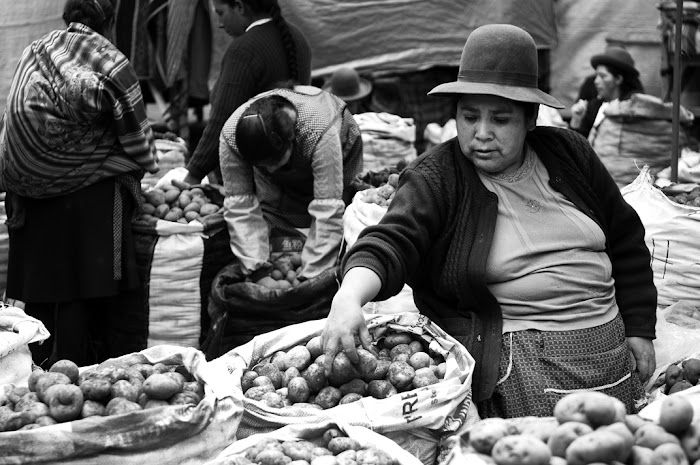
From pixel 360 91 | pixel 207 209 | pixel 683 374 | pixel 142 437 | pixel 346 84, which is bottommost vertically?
pixel 360 91

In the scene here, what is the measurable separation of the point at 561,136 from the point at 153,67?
5.87 meters

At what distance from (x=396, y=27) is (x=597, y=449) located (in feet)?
22.0

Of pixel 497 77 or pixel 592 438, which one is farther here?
pixel 497 77

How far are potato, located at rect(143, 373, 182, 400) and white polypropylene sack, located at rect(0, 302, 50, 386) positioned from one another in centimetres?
59

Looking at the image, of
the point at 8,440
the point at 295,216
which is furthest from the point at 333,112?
the point at 8,440

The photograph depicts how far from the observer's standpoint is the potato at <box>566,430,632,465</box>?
1668mm

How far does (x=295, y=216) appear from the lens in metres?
4.68

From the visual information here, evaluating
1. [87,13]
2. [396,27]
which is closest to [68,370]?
[87,13]

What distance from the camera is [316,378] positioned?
101 inches

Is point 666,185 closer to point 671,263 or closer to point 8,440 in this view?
point 671,263

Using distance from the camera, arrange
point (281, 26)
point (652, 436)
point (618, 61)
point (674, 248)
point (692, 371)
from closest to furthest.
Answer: point (652, 436), point (692, 371), point (674, 248), point (281, 26), point (618, 61)

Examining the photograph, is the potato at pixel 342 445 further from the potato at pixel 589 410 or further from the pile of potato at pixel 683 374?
the pile of potato at pixel 683 374

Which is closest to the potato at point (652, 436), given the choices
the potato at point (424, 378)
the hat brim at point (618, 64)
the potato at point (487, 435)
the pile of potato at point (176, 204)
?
the potato at point (487, 435)

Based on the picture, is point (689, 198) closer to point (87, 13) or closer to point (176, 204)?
point (176, 204)
